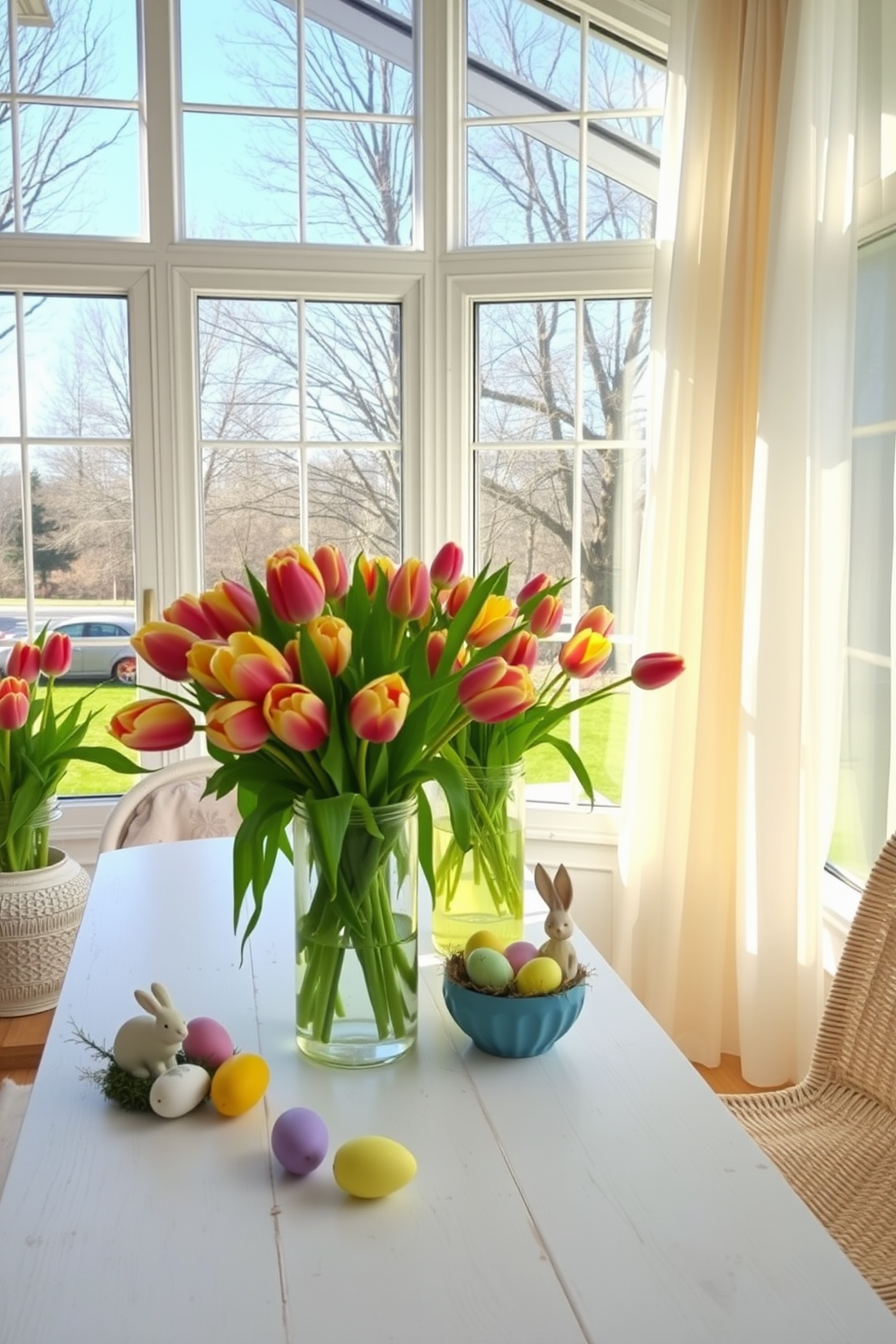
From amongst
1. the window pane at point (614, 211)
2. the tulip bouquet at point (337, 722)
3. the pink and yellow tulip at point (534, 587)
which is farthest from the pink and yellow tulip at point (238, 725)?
the window pane at point (614, 211)

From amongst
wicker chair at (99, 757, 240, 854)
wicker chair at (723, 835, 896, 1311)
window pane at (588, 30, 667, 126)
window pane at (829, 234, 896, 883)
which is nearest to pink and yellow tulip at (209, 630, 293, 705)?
wicker chair at (723, 835, 896, 1311)

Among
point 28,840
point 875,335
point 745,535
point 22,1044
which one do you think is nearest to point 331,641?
point 28,840

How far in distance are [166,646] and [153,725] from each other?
8 cm

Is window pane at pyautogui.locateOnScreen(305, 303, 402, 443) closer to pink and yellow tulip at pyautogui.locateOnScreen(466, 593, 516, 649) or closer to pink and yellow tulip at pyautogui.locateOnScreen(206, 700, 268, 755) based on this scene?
pink and yellow tulip at pyautogui.locateOnScreen(466, 593, 516, 649)

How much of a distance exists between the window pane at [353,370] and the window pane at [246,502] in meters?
0.15

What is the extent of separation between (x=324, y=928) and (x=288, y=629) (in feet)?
0.96

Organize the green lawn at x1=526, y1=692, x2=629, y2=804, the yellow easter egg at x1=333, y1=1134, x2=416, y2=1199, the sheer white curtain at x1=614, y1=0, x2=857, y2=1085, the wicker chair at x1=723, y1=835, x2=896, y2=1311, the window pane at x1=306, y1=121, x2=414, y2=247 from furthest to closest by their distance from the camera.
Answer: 1. the green lawn at x1=526, y1=692, x2=629, y2=804
2. the window pane at x1=306, y1=121, x2=414, y2=247
3. the sheer white curtain at x1=614, y1=0, x2=857, y2=1085
4. the wicker chair at x1=723, y1=835, x2=896, y2=1311
5. the yellow easter egg at x1=333, y1=1134, x2=416, y2=1199

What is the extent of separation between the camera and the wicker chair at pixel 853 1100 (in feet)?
4.71

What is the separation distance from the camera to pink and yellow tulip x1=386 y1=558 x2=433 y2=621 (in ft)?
3.55

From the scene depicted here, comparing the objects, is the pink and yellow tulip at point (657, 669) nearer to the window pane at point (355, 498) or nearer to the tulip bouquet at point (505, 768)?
the tulip bouquet at point (505, 768)

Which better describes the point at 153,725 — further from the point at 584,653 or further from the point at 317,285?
the point at 317,285

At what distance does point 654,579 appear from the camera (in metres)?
2.93

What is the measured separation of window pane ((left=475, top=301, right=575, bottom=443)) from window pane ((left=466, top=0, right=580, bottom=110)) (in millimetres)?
577

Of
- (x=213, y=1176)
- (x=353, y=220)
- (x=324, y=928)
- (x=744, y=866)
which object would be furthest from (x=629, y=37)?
(x=213, y=1176)
